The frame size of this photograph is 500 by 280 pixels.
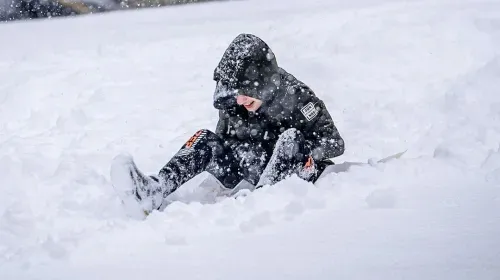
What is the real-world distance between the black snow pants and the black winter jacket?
0.06 metres

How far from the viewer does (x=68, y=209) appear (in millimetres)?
3693

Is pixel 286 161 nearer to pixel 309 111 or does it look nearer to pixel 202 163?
pixel 309 111

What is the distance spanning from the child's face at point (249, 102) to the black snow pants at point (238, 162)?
0.73 feet

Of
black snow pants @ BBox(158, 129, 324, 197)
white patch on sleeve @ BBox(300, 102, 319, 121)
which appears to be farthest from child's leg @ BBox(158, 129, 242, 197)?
white patch on sleeve @ BBox(300, 102, 319, 121)

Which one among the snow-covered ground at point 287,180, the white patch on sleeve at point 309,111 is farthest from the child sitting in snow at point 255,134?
the snow-covered ground at point 287,180

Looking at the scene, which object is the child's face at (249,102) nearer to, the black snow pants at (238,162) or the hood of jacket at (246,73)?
the hood of jacket at (246,73)

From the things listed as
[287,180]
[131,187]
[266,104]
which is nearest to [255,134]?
[266,104]

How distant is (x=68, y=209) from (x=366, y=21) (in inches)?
174

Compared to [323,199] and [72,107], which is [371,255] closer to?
[323,199]

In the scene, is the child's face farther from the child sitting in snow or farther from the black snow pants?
the black snow pants

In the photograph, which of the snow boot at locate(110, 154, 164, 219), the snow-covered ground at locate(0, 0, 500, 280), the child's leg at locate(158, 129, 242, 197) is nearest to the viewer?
the snow-covered ground at locate(0, 0, 500, 280)

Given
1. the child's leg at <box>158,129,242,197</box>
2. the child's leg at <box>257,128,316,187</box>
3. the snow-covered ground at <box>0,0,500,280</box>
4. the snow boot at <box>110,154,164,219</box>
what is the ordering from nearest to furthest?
the snow-covered ground at <box>0,0,500,280</box>
the snow boot at <box>110,154,164,219</box>
the child's leg at <box>257,128,316,187</box>
the child's leg at <box>158,129,242,197</box>

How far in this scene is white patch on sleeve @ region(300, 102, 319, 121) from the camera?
12.1ft

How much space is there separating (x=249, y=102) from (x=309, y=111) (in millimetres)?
348
